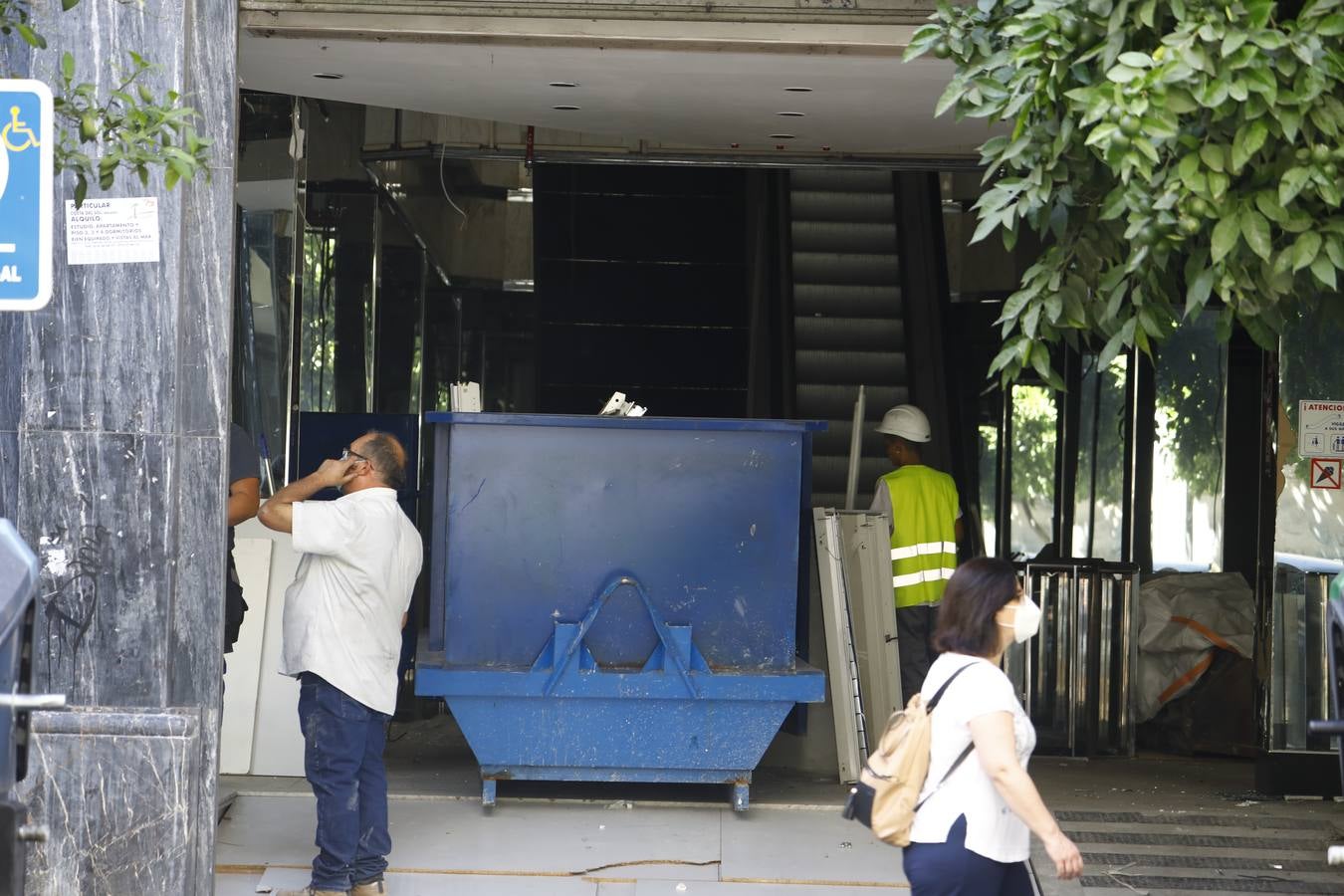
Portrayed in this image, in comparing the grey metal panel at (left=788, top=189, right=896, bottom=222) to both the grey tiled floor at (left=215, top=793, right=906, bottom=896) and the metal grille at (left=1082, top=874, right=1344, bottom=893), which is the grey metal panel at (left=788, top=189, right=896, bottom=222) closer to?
the grey tiled floor at (left=215, top=793, right=906, bottom=896)

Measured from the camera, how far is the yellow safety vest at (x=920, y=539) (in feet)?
26.4

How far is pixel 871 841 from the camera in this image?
6406 mm

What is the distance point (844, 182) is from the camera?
12.2 metres

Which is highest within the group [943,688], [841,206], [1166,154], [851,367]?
[841,206]

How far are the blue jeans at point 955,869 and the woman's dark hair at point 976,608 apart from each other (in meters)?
0.43

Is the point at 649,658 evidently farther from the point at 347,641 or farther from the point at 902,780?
the point at 902,780

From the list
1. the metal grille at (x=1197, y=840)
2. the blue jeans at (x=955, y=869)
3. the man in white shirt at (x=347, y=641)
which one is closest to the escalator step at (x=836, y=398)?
the metal grille at (x=1197, y=840)

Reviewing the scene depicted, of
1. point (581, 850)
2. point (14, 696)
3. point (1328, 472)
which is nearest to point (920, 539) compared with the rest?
point (1328, 472)

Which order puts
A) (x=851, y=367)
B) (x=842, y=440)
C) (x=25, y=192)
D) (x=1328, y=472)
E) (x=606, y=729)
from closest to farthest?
(x=25, y=192) → (x=606, y=729) → (x=1328, y=472) → (x=842, y=440) → (x=851, y=367)

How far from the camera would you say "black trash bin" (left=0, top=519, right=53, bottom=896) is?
2.86 metres

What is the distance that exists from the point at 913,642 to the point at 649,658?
2.03 metres

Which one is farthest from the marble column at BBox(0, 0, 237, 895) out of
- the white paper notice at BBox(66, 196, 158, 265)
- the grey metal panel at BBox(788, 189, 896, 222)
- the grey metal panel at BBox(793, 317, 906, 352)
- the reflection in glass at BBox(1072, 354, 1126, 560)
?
the reflection in glass at BBox(1072, 354, 1126, 560)

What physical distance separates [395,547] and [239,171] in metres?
3.16

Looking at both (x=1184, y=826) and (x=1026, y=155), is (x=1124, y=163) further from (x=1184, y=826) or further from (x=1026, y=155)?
(x=1184, y=826)
